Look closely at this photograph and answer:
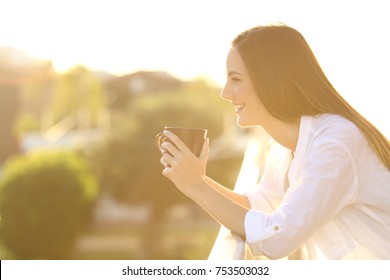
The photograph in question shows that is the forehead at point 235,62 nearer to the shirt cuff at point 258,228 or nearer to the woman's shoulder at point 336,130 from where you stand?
the woman's shoulder at point 336,130

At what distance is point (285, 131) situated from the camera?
6.75ft

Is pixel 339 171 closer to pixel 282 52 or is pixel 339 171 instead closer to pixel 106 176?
pixel 282 52

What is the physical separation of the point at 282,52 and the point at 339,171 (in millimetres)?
366

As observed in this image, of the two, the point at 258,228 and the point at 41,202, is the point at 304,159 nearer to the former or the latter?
the point at 258,228

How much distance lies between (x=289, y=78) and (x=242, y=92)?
0.44 ft

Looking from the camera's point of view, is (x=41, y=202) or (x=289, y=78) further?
(x=41, y=202)

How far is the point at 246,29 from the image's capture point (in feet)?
6.58

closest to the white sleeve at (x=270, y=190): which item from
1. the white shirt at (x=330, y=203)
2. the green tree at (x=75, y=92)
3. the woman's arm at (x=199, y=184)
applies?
the white shirt at (x=330, y=203)

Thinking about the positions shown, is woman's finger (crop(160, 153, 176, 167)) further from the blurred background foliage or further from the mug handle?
the blurred background foliage

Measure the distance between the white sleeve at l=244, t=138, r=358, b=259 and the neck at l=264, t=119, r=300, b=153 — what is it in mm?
239

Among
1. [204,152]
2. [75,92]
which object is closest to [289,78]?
[204,152]

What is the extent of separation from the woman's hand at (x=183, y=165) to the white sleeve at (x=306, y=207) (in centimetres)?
16

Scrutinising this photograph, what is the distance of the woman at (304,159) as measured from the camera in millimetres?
1762

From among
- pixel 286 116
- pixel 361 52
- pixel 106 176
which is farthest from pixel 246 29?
pixel 106 176
